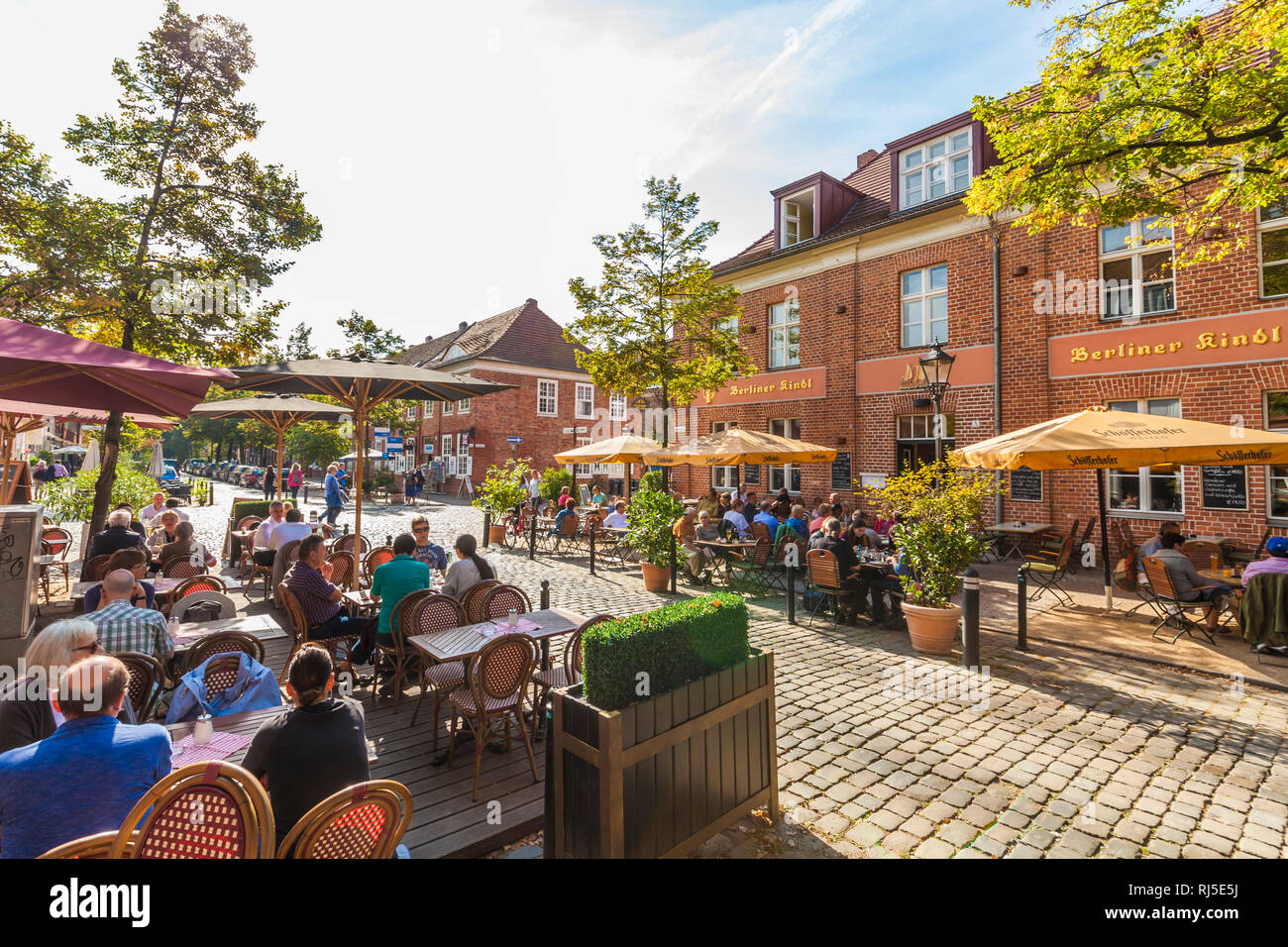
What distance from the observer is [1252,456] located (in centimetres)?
694

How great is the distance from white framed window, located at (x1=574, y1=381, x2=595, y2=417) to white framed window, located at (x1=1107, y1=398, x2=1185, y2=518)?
28279mm

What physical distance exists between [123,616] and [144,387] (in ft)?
7.12

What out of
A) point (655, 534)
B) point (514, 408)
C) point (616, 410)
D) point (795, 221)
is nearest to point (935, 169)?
point (795, 221)

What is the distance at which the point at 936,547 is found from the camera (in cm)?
668

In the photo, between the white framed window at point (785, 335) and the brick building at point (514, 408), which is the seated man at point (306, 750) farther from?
the brick building at point (514, 408)

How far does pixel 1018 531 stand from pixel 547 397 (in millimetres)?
27386

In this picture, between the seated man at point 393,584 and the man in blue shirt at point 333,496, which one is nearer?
Answer: the seated man at point 393,584

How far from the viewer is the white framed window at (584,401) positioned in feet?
120

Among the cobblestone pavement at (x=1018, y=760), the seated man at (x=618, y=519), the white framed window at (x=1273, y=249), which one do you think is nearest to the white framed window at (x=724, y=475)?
the seated man at (x=618, y=519)

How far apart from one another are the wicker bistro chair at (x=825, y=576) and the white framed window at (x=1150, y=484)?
8.03 m

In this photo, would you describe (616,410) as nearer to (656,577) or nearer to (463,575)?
(656,577)
